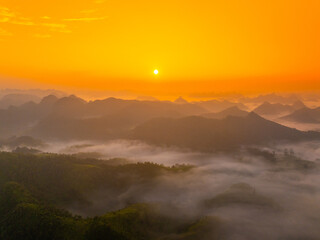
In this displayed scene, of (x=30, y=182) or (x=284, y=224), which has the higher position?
(x=30, y=182)

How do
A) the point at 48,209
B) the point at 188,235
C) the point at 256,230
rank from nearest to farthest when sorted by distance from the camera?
the point at 48,209 < the point at 188,235 < the point at 256,230

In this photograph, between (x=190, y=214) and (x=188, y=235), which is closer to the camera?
(x=188, y=235)

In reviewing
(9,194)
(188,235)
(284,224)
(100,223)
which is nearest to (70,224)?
(100,223)

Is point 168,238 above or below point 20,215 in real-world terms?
below

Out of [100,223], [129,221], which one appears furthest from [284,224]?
[100,223]

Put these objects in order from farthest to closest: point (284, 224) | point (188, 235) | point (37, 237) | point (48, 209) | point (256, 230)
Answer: point (284, 224) → point (256, 230) → point (188, 235) → point (48, 209) → point (37, 237)

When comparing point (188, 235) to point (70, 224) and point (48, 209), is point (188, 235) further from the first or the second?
point (48, 209)

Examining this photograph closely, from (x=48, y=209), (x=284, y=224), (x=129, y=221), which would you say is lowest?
(x=284, y=224)

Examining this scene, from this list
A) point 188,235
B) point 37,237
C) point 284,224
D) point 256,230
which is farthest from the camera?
point 284,224

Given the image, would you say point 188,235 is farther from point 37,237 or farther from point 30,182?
point 30,182
